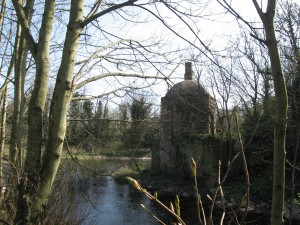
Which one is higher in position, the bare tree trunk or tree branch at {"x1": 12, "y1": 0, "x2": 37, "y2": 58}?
tree branch at {"x1": 12, "y1": 0, "x2": 37, "y2": 58}

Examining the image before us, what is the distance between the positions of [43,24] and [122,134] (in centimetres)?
246

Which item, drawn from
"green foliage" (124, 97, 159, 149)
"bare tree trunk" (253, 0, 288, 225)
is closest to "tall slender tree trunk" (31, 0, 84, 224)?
"green foliage" (124, 97, 159, 149)

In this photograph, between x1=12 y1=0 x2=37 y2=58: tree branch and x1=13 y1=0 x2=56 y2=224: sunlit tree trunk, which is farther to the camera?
x1=12 y1=0 x2=37 y2=58: tree branch

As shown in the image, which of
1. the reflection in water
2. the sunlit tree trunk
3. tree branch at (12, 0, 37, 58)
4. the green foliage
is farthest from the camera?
the reflection in water

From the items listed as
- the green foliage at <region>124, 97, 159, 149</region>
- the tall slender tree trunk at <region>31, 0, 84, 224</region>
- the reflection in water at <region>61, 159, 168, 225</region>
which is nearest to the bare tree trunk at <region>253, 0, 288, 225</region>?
the tall slender tree trunk at <region>31, 0, 84, 224</region>

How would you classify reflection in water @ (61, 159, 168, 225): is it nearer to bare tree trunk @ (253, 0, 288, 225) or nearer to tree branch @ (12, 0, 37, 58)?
tree branch @ (12, 0, 37, 58)

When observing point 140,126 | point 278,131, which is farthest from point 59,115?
point 278,131

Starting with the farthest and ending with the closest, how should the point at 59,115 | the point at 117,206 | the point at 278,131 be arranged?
the point at 117,206, the point at 59,115, the point at 278,131

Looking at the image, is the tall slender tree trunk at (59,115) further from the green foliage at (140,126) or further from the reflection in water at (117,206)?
the reflection in water at (117,206)

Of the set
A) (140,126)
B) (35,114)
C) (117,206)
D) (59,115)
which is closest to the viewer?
(59,115)

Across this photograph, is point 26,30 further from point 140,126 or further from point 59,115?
point 140,126

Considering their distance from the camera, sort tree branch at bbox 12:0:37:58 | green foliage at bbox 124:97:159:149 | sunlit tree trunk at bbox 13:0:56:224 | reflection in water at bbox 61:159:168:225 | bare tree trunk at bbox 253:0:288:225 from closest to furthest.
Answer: bare tree trunk at bbox 253:0:288:225 → sunlit tree trunk at bbox 13:0:56:224 → tree branch at bbox 12:0:37:58 → green foliage at bbox 124:97:159:149 → reflection in water at bbox 61:159:168:225

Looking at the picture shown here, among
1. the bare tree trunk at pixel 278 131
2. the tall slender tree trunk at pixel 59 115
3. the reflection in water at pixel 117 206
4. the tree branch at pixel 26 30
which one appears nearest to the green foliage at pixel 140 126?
the tall slender tree trunk at pixel 59 115

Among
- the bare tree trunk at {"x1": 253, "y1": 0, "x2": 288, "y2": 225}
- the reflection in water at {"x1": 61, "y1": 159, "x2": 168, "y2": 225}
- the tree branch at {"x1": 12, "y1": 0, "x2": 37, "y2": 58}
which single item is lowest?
the reflection in water at {"x1": 61, "y1": 159, "x2": 168, "y2": 225}
